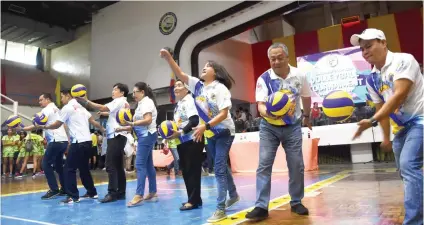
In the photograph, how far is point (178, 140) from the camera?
3.79 m

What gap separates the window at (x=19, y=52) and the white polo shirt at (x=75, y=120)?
53.6 ft

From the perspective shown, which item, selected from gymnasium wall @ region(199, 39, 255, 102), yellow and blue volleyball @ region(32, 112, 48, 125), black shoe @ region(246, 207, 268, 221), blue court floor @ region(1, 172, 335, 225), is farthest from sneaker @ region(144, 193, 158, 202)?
gymnasium wall @ region(199, 39, 255, 102)

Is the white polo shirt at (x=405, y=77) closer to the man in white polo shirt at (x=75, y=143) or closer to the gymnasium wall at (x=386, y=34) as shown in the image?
the man in white polo shirt at (x=75, y=143)

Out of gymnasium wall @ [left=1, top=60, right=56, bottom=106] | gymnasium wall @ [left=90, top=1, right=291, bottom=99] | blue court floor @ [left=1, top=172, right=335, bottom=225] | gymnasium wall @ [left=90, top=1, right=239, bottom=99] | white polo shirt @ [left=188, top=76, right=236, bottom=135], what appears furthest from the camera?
gymnasium wall @ [left=1, top=60, right=56, bottom=106]

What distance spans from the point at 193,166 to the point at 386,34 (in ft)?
37.3

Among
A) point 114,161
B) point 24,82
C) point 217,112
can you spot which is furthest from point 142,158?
point 24,82

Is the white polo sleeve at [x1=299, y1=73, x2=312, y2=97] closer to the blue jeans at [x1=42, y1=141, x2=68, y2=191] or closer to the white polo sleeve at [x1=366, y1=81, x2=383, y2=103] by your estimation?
the white polo sleeve at [x1=366, y1=81, x2=383, y2=103]

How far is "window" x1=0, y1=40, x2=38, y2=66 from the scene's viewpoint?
18328mm

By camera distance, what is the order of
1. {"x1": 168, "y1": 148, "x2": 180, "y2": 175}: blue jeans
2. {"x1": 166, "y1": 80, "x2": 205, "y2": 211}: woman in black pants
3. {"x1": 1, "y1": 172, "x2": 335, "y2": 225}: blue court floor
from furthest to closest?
{"x1": 168, "y1": 148, "x2": 180, "y2": 175}: blue jeans → {"x1": 166, "y1": 80, "x2": 205, "y2": 211}: woman in black pants → {"x1": 1, "y1": 172, "x2": 335, "y2": 225}: blue court floor

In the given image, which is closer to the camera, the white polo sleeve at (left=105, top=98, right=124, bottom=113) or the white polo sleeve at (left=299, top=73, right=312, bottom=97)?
the white polo sleeve at (left=299, top=73, right=312, bottom=97)

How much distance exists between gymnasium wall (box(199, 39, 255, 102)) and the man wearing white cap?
11602 mm

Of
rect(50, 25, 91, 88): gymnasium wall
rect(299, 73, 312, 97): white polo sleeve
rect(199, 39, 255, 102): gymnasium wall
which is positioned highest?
rect(50, 25, 91, 88): gymnasium wall

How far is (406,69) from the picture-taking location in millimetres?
2195

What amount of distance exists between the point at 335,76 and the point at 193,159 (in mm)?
9194
